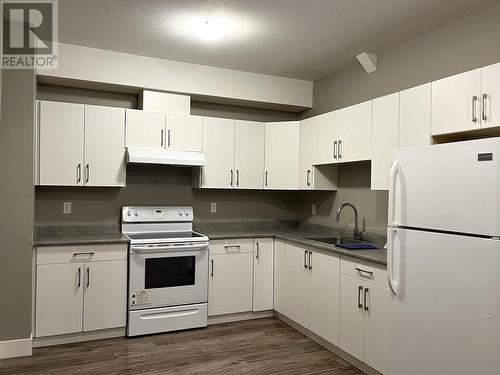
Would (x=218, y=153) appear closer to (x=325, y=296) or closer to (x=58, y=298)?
(x=325, y=296)

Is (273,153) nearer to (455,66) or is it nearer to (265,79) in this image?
(265,79)

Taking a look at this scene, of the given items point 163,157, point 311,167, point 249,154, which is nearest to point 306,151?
point 311,167

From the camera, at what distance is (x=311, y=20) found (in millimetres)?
2941

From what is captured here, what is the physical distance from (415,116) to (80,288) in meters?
2.98

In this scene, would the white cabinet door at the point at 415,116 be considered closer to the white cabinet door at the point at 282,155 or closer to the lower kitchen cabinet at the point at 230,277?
the white cabinet door at the point at 282,155

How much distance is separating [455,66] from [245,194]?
2541 mm

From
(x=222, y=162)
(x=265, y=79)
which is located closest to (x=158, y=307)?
(x=222, y=162)

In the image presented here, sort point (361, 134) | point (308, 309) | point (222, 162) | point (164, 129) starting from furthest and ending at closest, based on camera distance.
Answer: point (222, 162) < point (164, 129) < point (308, 309) < point (361, 134)

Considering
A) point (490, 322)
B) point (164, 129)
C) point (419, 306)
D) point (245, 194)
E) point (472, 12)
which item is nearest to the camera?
point (490, 322)

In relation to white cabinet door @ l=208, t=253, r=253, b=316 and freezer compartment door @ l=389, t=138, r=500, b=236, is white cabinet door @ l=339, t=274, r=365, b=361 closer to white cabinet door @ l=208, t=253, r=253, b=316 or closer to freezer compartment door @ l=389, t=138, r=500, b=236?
freezer compartment door @ l=389, t=138, r=500, b=236

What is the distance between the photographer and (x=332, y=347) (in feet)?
10.9

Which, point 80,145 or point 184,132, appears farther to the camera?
point 184,132

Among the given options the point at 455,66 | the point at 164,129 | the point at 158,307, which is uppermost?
the point at 455,66

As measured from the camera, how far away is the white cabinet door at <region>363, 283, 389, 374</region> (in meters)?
2.71
